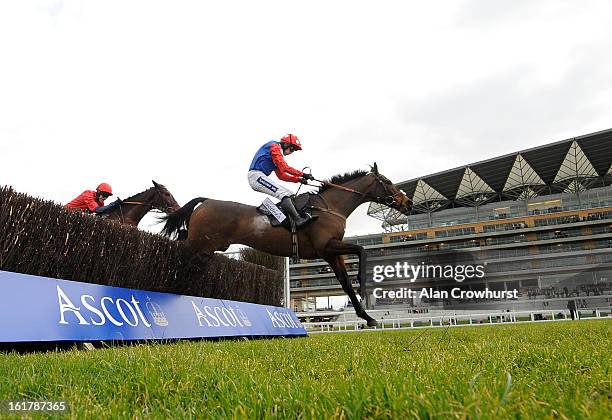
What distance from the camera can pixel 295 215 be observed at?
785 centimetres

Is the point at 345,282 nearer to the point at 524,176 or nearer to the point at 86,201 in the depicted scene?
the point at 86,201

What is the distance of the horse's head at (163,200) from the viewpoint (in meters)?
11.2

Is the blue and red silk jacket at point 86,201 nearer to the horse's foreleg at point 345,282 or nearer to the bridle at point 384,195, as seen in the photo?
the horse's foreleg at point 345,282

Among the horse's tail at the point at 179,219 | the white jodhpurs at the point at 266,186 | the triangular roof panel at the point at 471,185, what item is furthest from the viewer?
the triangular roof panel at the point at 471,185

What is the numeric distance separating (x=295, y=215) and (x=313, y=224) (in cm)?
38

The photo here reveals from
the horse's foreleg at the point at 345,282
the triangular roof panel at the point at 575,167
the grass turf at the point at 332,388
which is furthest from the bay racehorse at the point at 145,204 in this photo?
the triangular roof panel at the point at 575,167

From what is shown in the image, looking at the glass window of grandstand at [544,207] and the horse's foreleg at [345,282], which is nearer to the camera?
the horse's foreleg at [345,282]

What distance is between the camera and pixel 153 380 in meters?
2.18

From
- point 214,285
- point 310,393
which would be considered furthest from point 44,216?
point 310,393

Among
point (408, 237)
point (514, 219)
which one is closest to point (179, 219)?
point (408, 237)

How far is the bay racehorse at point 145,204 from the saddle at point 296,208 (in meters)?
3.90

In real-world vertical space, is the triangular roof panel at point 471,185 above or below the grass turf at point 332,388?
above

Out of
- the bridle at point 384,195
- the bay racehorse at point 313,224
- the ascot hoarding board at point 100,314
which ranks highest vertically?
the bridle at point 384,195

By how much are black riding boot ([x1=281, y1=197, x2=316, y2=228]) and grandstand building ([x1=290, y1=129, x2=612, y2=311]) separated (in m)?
54.9
